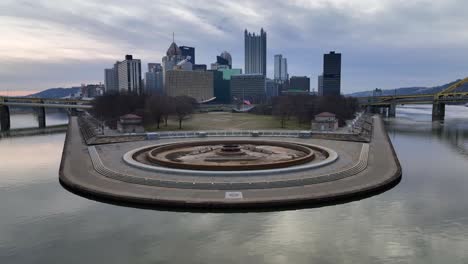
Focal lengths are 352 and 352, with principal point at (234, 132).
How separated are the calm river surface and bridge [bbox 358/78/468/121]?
86656 mm

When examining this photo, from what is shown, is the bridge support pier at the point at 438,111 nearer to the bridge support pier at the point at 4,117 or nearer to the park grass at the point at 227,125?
the park grass at the point at 227,125

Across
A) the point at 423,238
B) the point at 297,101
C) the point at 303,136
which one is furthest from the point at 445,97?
the point at 423,238

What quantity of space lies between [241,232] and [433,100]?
10320 cm

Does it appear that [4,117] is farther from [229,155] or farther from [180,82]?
[180,82]

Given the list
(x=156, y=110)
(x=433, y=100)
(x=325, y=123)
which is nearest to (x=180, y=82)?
(x=433, y=100)

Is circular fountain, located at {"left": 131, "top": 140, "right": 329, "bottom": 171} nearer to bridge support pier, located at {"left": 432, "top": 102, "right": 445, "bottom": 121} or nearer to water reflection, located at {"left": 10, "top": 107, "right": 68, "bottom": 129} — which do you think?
water reflection, located at {"left": 10, "top": 107, "right": 68, "bottom": 129}

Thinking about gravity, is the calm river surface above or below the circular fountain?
below

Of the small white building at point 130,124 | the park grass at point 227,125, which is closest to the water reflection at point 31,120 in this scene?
the park grass at point 227,125

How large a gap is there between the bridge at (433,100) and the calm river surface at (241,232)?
86.7 meters

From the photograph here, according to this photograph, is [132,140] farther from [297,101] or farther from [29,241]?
[297,101]

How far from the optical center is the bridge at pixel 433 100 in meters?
97.6

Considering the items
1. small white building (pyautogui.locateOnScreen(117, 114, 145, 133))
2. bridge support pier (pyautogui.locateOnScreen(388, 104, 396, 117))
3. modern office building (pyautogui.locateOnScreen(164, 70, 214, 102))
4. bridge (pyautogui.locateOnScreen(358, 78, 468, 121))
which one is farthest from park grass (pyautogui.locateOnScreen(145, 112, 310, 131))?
modern office building (pyautogui.locateOnScreen(164, 70, 214, 102))

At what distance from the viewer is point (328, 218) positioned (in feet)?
59.5

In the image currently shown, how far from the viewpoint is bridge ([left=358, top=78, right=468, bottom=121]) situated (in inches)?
3844
